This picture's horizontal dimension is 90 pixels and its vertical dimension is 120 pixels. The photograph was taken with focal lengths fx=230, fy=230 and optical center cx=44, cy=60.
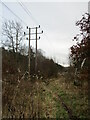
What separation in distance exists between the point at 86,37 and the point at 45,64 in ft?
85.2

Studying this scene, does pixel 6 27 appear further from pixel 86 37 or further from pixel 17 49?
pixel 86 37

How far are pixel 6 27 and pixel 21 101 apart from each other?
2973cm

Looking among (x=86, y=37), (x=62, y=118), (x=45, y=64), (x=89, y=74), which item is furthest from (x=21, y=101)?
(x=45, y=64)

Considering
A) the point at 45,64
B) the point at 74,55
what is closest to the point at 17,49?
the point at 45,64

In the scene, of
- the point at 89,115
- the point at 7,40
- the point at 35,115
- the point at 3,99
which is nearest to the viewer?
the point at 35,115

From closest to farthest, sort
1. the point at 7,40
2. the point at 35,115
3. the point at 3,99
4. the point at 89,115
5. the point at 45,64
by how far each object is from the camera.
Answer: the point at 35,115 → the point at 3,99 → the point at 89,115 → the point at 45,64 → the point at 7,40

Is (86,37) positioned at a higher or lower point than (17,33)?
lower

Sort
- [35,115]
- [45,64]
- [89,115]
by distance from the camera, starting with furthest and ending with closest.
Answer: [45,64] → [89,115] → [35,115]

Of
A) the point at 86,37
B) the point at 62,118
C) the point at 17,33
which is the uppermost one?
the point at 17,33

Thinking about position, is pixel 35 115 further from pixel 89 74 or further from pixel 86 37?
pixel 86 37

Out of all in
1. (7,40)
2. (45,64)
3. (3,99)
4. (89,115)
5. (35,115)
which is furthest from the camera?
(7,40)

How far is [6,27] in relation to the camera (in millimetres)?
35750

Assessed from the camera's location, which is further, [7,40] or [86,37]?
[7,40]

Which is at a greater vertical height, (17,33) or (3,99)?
(17,33)
